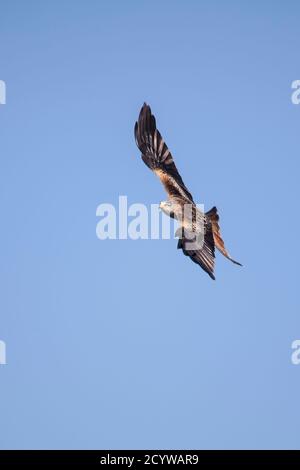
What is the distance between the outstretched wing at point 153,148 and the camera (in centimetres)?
2359

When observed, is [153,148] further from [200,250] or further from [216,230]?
[200,250]

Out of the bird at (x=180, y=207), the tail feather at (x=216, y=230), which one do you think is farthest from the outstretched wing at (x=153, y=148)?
the tail feather at (x=216, y=230)

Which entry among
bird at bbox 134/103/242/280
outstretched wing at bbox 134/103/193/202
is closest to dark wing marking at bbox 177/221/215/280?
bird at bbox 134/103/242/280

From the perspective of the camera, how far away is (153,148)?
24.1m

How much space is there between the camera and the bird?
19672mm

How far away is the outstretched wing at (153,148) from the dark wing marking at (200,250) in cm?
344

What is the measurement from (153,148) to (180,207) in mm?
3262

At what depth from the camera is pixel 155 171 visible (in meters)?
23.5

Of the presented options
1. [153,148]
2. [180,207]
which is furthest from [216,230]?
[153,148]
